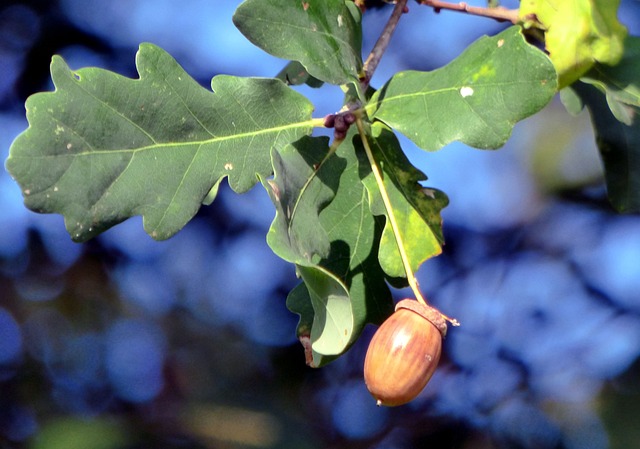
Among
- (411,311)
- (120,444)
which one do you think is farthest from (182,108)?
(120,444)

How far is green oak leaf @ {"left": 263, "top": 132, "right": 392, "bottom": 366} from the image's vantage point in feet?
2.65

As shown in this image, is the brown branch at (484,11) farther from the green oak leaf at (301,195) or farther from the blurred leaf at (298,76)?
the green oak leaf at (301,195)

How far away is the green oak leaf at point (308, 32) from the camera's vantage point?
0.89m

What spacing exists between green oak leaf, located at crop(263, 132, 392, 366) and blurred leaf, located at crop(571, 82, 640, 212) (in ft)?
1.61

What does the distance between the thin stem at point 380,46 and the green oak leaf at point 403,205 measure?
0.07 meters

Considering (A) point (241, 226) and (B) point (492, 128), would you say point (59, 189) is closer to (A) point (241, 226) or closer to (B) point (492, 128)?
(B) point (492, 128)

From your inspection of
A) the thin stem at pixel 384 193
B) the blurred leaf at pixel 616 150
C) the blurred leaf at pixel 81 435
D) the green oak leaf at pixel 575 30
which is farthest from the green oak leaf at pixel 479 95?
the blurred leaf at pixel 81 435

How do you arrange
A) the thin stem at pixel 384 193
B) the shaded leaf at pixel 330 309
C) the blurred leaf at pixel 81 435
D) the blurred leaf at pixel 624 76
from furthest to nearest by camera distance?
1. the blurred leaf at pixel 81 435
2. the blurred leaf at pixel 624 76
3. the thin stem at pixel 384 193
4. the shaded leaf at pixel 330 309

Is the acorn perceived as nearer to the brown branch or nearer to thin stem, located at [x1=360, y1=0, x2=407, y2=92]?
thin stem, located at [x1=360, y1=0, x2=407, y2=92]

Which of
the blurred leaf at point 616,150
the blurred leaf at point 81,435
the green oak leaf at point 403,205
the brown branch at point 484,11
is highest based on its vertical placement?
the brown branch at point 484,11

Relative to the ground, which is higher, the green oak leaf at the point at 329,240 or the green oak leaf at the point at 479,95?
the green oak leaf at the point at 479,95

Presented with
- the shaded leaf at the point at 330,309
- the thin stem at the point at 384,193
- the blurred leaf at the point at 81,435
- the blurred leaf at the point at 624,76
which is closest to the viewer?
the shaded leaf at the point at 330,309

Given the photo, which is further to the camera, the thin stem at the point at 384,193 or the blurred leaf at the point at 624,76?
the blurred leaf at the point at 624,76

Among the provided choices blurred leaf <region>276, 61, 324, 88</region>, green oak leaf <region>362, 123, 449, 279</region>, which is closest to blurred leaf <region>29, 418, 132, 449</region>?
blurred leaf <region>276, 61, 324, 88</region>
